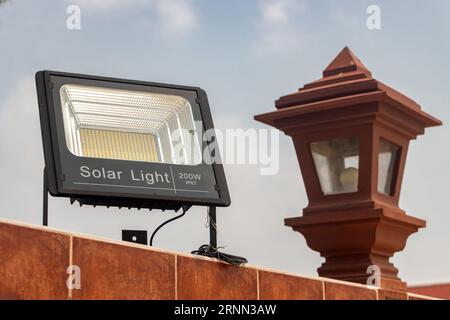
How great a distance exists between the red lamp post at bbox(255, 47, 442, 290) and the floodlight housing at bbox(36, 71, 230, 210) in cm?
209

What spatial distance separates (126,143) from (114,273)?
Answer: 967 mm

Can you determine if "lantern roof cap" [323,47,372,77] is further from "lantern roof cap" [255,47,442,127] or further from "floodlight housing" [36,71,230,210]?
"floodlight housing" [36,71,230,210]

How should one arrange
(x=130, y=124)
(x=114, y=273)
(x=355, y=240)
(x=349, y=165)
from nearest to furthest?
(x=114, y=273), (x=130, y=124), (x=355, y=240), (x=349, y=165)

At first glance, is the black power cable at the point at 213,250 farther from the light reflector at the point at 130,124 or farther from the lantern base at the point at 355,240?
the lantern base at the point at 355,240

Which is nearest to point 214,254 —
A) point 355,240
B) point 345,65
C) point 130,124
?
point 130,124

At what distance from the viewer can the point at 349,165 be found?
26.2 feet

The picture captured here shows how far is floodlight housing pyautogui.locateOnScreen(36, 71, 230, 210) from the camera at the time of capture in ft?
17.4

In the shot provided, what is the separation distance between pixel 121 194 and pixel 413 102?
3824mm

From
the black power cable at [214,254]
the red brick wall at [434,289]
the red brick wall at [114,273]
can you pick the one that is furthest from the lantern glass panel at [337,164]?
the red brick wall at [434,289]

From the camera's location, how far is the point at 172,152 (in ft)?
18.7

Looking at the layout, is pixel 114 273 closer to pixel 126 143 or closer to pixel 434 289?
pixel 126 143

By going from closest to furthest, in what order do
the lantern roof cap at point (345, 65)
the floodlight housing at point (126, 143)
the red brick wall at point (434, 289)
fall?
the floodlight housing at point (126, 143), the lantern roof cap at point (345, 65), the red brick wall at point (434, 289)

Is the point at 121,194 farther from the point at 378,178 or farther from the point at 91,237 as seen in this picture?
the point at 378,178

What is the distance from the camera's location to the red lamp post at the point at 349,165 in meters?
7.74
